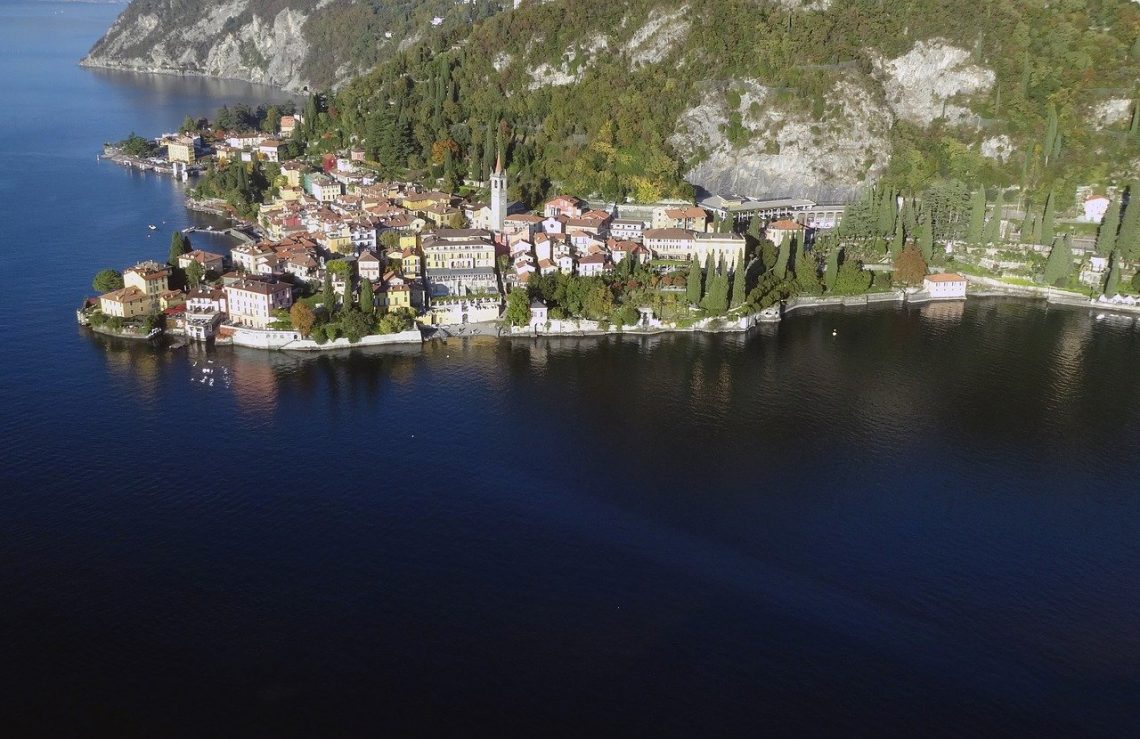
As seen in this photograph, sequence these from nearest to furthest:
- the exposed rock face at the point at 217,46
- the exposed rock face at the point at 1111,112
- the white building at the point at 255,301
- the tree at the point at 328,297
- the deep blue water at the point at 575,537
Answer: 1. the deep blue water at the point at 575,537
2. the white building at the point at 255,301
3. the tree at the point at 328,297
4. the exposed rock face at the point at 1111,112
5. the exposed rock face at the point at 217,46

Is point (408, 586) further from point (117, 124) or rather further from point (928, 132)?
point (117, 124)

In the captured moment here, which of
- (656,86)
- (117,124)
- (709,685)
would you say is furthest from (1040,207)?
(117,124)

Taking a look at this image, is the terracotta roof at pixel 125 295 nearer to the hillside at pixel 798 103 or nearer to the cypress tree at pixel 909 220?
the hillside at pixel 798 103

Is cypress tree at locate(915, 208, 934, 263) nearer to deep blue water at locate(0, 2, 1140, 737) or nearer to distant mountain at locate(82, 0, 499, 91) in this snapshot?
deep blue water at locate(0, 2, 1140, 737)

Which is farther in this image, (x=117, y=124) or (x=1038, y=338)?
(x=117, y=124)

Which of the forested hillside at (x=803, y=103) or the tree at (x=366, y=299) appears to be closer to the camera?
the tree at (x=366, y=299)

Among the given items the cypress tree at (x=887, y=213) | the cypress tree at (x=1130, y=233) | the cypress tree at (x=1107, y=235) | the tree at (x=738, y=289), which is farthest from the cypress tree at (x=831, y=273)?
the cypress tree at (x=1130, y=233)

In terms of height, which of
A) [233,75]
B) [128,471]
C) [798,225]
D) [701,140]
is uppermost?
[233,75]

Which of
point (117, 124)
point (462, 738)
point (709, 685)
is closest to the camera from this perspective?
point (462, 738)
